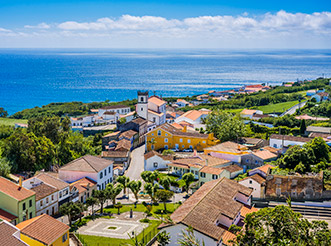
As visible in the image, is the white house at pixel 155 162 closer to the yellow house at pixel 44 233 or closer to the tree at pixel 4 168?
the tree at pixel 4 168

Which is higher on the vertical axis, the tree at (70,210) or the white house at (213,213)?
the white house at (213,213)

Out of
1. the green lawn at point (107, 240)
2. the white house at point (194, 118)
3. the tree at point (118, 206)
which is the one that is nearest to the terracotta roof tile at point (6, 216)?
the green lawn at point (107, 240)

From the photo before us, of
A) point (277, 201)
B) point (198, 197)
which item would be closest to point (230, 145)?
point (277, 201)

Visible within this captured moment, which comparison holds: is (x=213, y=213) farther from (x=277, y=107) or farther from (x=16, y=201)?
(x=277, y=107)

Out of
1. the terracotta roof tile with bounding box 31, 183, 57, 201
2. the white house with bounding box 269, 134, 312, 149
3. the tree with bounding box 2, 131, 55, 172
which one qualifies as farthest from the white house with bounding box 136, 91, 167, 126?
the terracotta roof tile with bounding box 31, 183, 57, 201

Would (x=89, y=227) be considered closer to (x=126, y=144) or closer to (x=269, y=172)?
(x=269, y=172)
